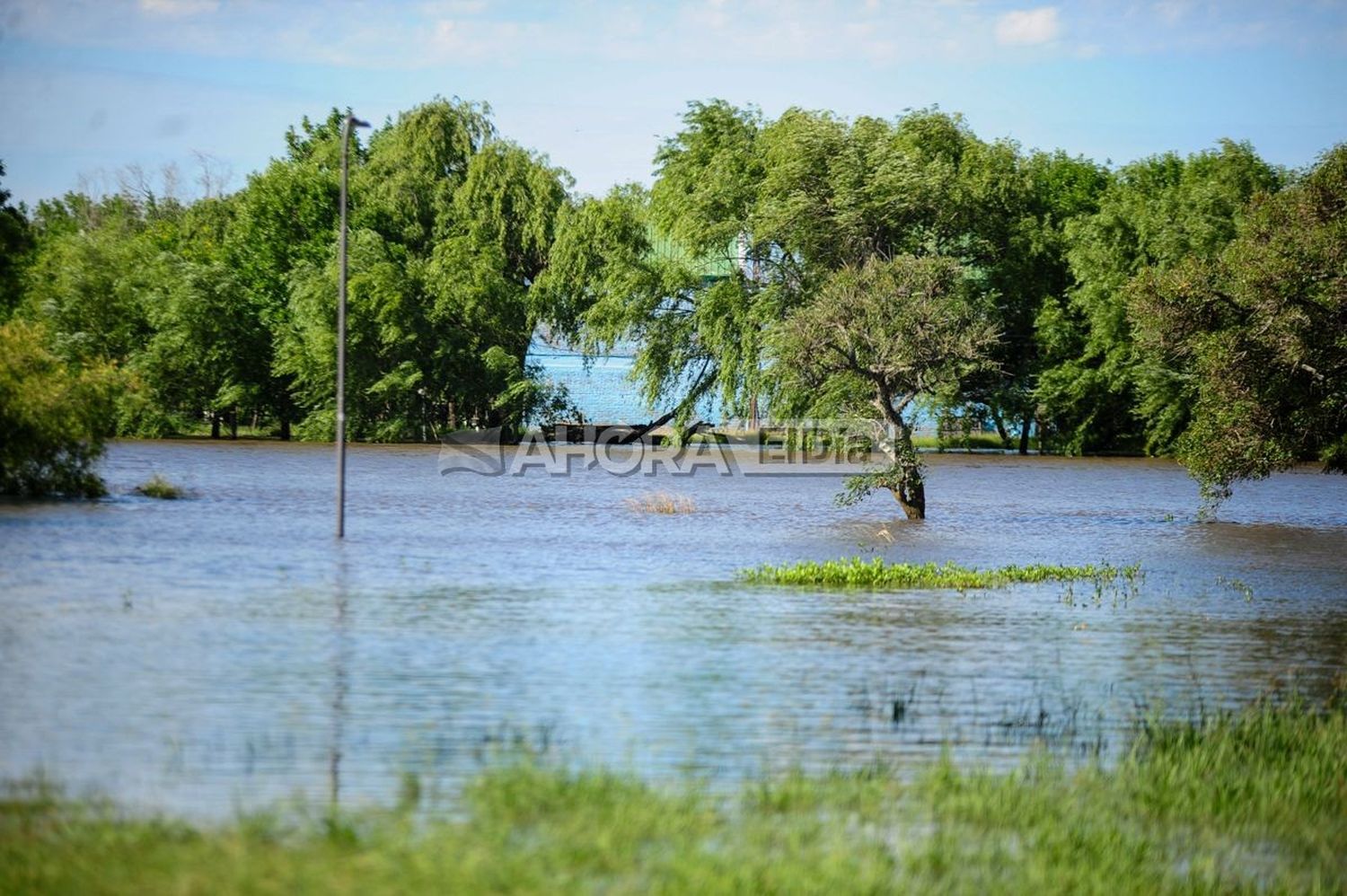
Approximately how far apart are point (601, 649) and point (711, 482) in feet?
133

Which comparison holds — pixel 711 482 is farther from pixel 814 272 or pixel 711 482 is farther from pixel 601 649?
pixel 601 649

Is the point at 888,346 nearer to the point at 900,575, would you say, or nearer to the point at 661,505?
the point at 661,505

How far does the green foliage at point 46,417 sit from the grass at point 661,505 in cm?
1521

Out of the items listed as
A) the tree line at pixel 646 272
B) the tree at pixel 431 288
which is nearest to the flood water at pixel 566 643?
the tree line at pixel 646 272

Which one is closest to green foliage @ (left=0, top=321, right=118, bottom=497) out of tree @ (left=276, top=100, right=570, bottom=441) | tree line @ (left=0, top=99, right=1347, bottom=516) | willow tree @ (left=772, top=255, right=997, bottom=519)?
tree line @ (left=0, top=99, right=1347, bottom=516)

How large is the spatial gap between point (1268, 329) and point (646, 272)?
37.2m

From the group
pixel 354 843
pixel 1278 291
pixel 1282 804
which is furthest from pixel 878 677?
pixel 1278 291

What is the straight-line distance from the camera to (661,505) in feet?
149

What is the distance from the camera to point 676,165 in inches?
2857

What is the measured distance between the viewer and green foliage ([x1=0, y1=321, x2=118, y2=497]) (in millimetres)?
38500

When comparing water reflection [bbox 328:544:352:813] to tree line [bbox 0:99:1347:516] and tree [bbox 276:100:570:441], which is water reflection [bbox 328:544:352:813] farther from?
tree [bbox 276:100:570:441]

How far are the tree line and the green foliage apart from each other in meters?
13.9

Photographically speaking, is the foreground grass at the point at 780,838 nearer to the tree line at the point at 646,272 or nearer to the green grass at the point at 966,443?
the tree line at the point at 646,272

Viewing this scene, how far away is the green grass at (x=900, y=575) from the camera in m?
28.6
